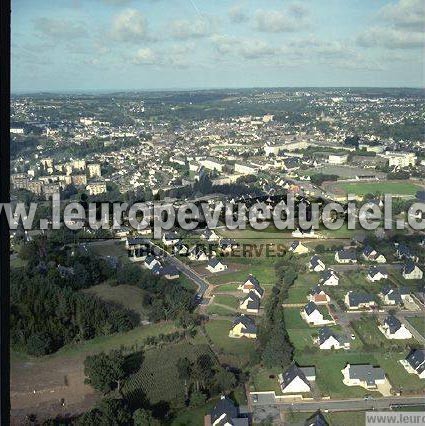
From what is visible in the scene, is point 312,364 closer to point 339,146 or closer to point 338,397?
point 338,397

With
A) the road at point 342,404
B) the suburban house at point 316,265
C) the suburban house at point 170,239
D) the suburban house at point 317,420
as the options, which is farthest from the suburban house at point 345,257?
the suburban house at point 317,420

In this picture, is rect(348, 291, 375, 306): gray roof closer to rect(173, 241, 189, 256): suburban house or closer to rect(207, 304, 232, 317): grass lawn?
rect(207, 304, 232, 317): grass lawn

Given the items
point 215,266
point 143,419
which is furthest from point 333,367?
point 215,266

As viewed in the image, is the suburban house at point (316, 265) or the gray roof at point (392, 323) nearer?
the gray roof at point (392, 323)

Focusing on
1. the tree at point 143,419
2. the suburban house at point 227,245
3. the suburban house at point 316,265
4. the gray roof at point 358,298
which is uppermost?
the suburban house at point 227,245

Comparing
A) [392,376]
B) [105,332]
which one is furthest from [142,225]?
[392,376]

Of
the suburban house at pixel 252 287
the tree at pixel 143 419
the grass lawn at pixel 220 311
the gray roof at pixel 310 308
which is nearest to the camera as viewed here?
the tree at pixel 143 419

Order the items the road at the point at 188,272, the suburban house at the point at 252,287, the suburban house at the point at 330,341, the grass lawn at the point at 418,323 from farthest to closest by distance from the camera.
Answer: the road at the point at 188,272, the suburban house at the point at 252,287, the grass lawn at the point at 418,323, the suburban house at the point at 330,341

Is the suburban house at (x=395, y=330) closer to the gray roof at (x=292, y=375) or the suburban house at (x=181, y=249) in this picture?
the gray roof at (x=292, y=375)
